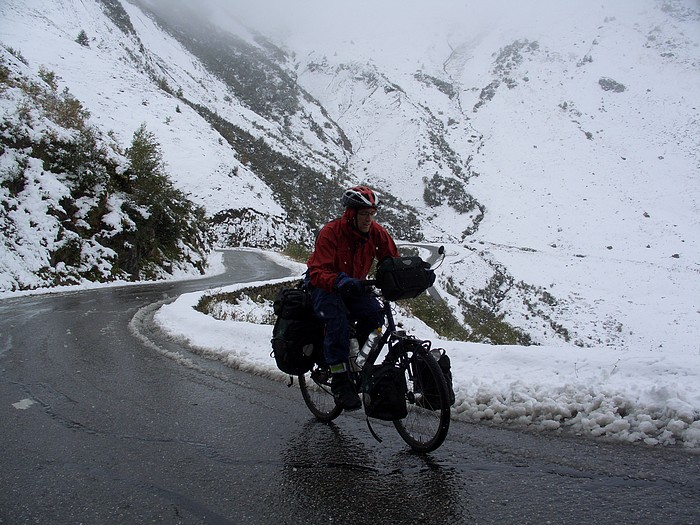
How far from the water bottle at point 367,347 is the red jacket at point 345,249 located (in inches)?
19.9

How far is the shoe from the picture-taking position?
3.57 metres

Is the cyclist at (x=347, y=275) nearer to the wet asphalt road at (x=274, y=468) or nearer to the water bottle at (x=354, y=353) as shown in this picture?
the water bottle at (x=354, y=353)

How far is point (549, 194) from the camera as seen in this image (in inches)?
2117

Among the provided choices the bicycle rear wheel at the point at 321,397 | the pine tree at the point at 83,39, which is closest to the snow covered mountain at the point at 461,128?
the pine tree at the point at 83,39

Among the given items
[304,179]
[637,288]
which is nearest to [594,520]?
[637,288]

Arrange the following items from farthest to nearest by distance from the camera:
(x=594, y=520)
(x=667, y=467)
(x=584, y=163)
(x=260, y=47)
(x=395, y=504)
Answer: (x=260, y=47) < (x=584, y=163) < (x=667, y=467) < (x=395, y=504) < (x=594, y=520)

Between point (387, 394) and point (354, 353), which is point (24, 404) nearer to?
point (354, 353)

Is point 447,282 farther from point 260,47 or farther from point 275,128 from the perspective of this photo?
point 260,47

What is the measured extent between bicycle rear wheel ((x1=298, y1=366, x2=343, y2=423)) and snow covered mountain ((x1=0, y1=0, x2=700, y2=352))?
1727 centimetres

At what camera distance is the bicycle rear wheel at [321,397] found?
405cm

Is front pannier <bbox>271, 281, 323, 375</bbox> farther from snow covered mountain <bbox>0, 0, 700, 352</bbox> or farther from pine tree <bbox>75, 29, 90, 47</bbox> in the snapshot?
pine tree <bbox>75, 29, 90, 47</bbox>

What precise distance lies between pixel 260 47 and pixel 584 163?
70.8 metres

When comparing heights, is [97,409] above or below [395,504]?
below

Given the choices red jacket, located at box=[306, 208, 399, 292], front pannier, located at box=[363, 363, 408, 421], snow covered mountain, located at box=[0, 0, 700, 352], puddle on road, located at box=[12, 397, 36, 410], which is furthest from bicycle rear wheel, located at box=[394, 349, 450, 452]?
snow covered mountain, located at box=[0, 0, 700, 352]
